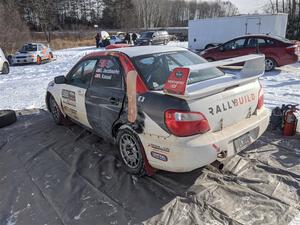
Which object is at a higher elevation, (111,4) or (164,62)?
(111,4)

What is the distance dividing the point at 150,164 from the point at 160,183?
312 mm

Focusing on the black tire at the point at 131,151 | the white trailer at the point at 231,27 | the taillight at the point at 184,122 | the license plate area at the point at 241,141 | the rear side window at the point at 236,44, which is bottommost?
the black tire at the point at 131,151

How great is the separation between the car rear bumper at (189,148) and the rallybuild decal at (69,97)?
193 centimetres

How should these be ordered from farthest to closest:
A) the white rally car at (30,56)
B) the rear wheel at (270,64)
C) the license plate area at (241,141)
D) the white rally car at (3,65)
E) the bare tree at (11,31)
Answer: the bare tree at (11,31), the white rally car at (30,56), the white rally car at (3,65), the rear wheel at (270,64), the license plate area at (241,141)

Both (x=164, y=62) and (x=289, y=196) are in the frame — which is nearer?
(x=289, y=196)

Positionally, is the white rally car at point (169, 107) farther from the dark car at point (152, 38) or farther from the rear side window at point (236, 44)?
the dark car at point (152, 38)

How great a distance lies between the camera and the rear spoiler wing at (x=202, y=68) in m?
2.79

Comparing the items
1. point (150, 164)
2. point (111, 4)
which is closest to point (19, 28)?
point (150, 164)

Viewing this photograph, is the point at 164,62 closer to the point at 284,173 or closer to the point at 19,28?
the point at 284,173

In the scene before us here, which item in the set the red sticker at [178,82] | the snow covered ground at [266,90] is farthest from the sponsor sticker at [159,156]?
the snow covered ground at [266,90]

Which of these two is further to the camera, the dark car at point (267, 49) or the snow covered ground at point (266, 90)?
the dark car at point (267, 49)

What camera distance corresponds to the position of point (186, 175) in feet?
11.6

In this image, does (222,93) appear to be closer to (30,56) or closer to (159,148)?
(159,148)

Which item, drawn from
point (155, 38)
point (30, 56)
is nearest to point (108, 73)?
point (30, 56)
